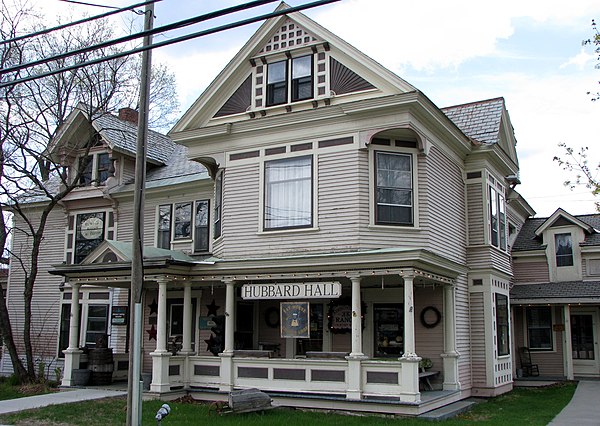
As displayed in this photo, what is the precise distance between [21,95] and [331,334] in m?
14.4

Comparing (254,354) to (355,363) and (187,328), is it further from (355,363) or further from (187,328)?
(355,363)

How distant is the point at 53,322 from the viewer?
2512 centimetres

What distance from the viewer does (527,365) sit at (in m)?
24.7

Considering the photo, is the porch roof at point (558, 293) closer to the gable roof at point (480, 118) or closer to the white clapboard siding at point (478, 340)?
the white clapboard siding at point (478, 340)

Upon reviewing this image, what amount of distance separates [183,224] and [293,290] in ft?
24.8

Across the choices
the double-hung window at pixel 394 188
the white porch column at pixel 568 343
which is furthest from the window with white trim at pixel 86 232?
the white porch column at pixel 568 343

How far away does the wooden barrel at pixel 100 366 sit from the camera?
1942 centimetres

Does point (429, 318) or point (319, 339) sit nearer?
point (429, 318)

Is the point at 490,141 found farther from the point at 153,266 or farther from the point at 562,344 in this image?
the point at 153,266

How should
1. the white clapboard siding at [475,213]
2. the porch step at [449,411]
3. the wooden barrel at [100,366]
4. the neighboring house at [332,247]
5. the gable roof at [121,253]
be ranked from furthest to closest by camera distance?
1. the white clapboard siding at [475,213]
2. the wooden barrel at [100,366]
3. the gable roof at [121,253]
4. the neighboring house at [332,247]
5. the porch step at [449,411]

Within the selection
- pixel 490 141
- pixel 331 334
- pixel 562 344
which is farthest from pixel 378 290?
pixel 562 344

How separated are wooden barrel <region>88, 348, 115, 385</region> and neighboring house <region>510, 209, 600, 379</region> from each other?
14.4m

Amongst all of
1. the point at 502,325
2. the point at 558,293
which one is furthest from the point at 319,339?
the point at 558,293

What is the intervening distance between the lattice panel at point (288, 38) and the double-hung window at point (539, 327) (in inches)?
566
